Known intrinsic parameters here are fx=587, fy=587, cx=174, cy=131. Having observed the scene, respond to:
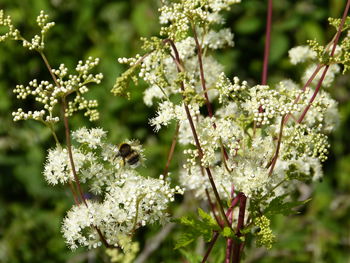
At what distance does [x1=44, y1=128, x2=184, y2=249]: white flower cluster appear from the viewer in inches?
93.7

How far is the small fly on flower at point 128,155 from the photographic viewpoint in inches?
101

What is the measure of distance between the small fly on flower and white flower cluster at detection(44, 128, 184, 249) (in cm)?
2

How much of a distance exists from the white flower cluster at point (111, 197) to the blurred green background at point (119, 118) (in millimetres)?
3155

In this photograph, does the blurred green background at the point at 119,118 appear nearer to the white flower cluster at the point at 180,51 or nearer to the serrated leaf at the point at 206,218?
the white flower cluster at the point at 180,51

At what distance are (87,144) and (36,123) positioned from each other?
4.09m

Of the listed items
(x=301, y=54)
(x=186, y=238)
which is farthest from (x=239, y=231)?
(x=301, y=54)

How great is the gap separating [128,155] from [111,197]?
262 mm

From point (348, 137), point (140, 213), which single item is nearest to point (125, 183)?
point (140, 213)

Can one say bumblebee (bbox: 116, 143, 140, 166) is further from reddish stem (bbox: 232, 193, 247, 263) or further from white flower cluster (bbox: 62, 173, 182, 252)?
reddish stem (bbox: 232, 193, 247, 263)

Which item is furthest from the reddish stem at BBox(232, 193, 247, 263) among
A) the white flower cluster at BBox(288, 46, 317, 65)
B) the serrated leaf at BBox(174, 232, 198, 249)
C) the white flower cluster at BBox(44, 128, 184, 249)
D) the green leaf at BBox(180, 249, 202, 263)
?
the white flower cluster at BBox(288, 46, 317, 65)

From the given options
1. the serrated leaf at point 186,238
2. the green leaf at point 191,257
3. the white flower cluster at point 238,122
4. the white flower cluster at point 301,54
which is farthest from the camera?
the white flower cluster at point 301,54

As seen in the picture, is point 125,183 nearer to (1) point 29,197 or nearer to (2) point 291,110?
(2) point 291,110

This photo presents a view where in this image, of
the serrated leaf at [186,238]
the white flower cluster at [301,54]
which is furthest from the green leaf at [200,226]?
the white flower cluster at [301,54]

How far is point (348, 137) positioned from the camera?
7.18 meters
